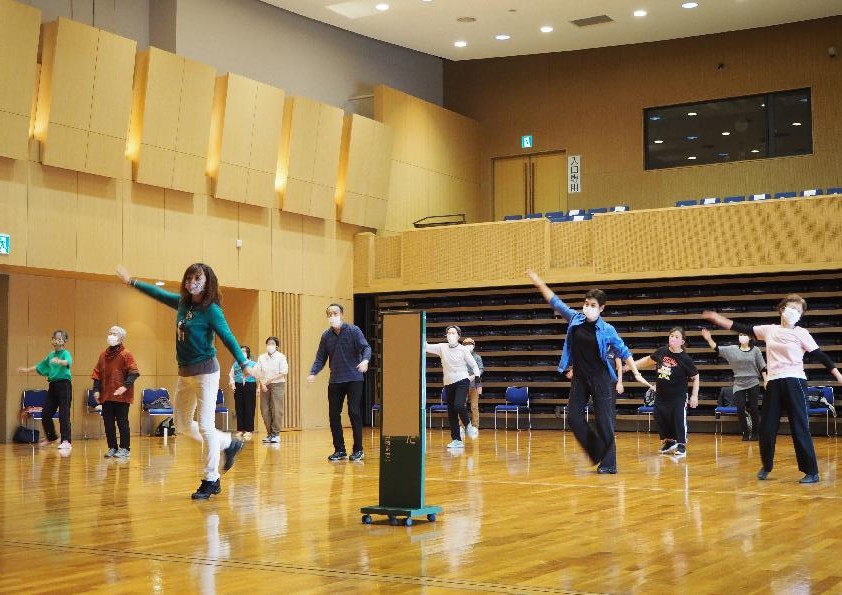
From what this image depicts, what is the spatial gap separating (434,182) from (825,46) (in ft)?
28.4

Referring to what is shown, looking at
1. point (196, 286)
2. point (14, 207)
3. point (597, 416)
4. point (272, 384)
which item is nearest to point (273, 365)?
point (272, 384)

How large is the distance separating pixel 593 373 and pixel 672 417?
3.30 meters

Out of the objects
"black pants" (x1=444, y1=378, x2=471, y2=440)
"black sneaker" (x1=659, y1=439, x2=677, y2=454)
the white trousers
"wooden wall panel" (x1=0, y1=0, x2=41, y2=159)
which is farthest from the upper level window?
the white trousers

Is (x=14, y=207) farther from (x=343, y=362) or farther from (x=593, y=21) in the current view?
(x=593, y=21)

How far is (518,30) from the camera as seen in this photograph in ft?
72.5

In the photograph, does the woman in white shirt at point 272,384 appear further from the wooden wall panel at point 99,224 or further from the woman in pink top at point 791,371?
the woman in pink top at point 791,371

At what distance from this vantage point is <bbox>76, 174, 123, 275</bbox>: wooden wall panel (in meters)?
16.5

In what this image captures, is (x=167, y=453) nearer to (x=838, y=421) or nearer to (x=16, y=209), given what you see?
(x=16, y=209)

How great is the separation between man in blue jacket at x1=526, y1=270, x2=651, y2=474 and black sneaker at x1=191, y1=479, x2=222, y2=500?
134 inches

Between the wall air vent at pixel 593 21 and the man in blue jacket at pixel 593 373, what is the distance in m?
12.8

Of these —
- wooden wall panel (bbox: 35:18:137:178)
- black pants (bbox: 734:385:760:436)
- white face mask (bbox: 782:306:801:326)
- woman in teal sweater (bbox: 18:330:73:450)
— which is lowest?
black pants (bbox: 734:385:760:436)

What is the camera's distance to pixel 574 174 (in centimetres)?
2419

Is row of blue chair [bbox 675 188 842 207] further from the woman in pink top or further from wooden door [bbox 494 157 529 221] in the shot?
the woman in pink top

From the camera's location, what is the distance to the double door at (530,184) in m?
24.5
